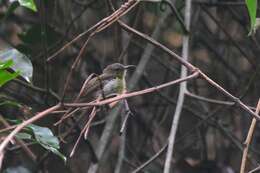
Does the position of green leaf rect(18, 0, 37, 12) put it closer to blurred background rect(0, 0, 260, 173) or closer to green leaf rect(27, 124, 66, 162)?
green leaf rect(27, 124, 66, 162)

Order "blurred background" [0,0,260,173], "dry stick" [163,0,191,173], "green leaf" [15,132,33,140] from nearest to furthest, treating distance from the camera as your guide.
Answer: "green leaf" [15,132,33,140]
"dry stick" [163,0,191,173]
"blurred background" [0,0,260,173]

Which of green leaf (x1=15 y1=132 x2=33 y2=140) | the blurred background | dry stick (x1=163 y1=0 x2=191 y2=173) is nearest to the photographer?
green leaf (x1=15 y1=132 x2=33 y2=140)

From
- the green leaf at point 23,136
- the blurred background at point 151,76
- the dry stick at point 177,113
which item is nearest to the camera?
the green leaf at point 23,136

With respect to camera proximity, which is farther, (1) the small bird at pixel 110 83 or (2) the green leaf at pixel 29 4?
(1) the small bird at pixel 110 83

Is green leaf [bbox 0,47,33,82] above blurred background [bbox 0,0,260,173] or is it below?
above

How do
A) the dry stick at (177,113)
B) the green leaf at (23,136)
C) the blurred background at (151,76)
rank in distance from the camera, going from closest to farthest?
the green leaf at (23,136)
the dry stick at (177,113)
the blurred background at (151,76)

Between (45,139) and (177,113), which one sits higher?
(45,139)

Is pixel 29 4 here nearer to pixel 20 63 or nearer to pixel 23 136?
pixel 20 63

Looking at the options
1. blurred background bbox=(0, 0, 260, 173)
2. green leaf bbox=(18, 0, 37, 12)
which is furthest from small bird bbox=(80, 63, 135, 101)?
blurred background bbox=(0, 0, 260, 173)

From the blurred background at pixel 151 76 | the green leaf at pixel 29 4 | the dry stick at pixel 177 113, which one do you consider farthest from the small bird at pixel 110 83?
the blurred background at pixel 151 76

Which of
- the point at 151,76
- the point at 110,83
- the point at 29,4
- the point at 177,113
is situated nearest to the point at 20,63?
the point at 29,4

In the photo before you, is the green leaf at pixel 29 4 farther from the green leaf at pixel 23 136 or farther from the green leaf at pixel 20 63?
the green leaf at pixel 23 136

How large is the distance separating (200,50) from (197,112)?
0.62 metres

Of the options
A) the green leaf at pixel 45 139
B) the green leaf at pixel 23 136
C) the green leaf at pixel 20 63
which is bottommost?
the green leaf at pixel 45 139
